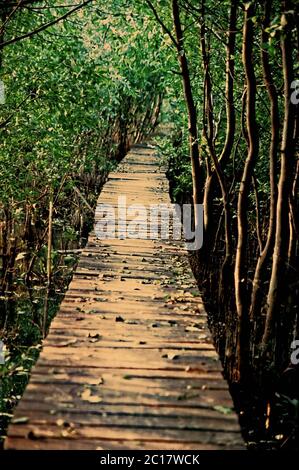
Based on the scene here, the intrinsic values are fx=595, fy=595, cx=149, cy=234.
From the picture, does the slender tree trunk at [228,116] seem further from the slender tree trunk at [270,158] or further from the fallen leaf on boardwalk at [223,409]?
the fallen leaf on boardwalk at [223,409]

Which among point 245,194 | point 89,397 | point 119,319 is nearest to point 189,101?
point 245,194

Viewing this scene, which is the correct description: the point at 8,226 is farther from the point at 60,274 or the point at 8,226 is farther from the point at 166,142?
the point at 166,142

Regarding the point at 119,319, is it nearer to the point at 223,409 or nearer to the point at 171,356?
the point at 171,356

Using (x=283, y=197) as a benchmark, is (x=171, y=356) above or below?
below

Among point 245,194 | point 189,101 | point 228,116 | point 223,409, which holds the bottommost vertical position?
point 223,409

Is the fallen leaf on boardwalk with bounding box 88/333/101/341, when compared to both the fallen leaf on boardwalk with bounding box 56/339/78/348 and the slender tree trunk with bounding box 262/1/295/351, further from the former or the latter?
the slender tree trunk with bounding box 262/1/295/351

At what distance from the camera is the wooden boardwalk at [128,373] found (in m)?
2.62

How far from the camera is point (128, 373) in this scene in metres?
3.24

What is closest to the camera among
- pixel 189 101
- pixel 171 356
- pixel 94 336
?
pixel 171 356

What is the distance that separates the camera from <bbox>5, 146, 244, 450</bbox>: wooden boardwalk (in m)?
2.62

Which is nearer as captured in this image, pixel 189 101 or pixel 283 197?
pixel 283 197

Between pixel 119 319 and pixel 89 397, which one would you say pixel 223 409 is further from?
pixel 119 319

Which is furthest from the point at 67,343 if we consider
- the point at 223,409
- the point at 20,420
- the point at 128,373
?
the point at 223,409

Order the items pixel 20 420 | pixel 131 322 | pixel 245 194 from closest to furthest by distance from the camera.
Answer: pixel 20 420
pixel 131 322
pixel 245 194
